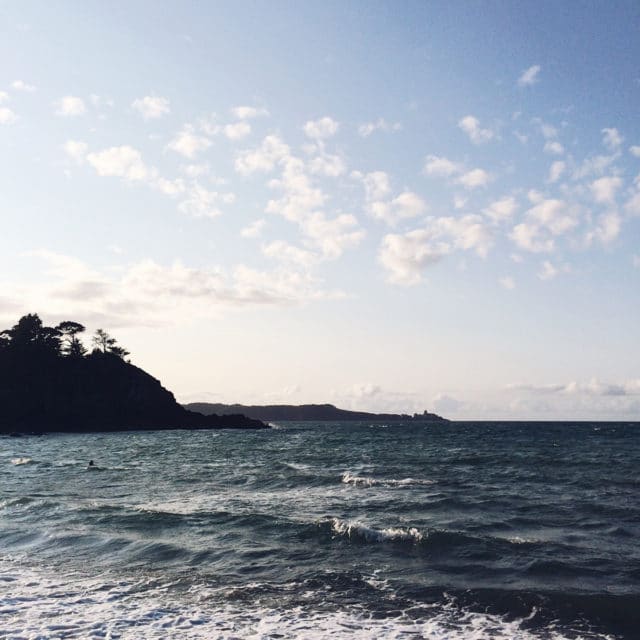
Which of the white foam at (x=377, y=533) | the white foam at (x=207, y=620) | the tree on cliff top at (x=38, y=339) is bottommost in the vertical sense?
the white foam at (x=207, y=620)

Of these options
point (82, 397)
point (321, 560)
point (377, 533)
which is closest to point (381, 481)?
point (377, 533)

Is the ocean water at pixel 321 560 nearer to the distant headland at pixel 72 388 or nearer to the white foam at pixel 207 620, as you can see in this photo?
the white foam at pixel 207 620

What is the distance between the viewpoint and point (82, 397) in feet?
450

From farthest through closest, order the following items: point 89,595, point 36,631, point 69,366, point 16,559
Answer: point 69,366 < point 16,559 < point 89,595 < point 36,631

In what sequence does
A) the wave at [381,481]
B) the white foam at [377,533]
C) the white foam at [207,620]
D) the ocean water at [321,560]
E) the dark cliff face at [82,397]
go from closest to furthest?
the white foam at [207,620] → the ocean water at [321,560] → the white foam at [377,533] → the wave at [381,481] → the dark cliff face at [82,397]

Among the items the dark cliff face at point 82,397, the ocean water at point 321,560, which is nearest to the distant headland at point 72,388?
A: the dark cliff face at point 82,397

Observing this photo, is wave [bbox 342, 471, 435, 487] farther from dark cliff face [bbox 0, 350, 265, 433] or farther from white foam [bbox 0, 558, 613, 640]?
dark cliff face [bbox 0, 350, 265, 433]

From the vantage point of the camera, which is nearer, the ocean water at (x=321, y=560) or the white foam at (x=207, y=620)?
the white foam at (x=207, y=620)

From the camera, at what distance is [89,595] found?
563 inches

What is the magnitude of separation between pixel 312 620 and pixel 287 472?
29896 mm

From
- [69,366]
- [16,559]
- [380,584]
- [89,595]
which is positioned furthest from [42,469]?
[69,366]

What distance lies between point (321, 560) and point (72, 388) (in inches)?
5327

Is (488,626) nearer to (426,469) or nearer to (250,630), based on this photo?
(250,630)

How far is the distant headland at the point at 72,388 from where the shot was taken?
12612 centimetres
